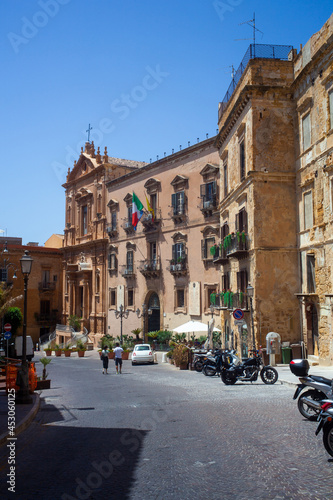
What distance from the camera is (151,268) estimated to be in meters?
39.3

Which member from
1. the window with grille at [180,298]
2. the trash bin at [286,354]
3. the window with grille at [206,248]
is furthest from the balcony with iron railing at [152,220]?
the trash bin at [286,354]

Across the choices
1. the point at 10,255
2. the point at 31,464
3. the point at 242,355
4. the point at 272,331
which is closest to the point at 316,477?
the point at 31,464

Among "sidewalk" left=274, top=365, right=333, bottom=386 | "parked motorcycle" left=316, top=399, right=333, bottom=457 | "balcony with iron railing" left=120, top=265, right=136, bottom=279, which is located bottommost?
"sidewalk" left=274, top=365, right=333, bottom=386

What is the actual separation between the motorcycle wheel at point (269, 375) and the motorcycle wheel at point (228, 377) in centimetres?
94

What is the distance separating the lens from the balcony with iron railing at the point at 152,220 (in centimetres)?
3941

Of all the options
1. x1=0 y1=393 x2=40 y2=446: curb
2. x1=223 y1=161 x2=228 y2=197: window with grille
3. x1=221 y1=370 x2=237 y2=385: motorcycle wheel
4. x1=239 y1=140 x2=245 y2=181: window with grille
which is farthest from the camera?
x1=223 y1=161 x2=228 y2=197: window with grille

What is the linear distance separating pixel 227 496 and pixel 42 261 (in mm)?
52847

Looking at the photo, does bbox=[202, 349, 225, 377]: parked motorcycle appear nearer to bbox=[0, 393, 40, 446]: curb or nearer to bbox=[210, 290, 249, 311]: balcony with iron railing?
bbox=[210, 290, 249, 311]: balcony with iron railing

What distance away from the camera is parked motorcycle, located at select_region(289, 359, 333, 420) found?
945 cm

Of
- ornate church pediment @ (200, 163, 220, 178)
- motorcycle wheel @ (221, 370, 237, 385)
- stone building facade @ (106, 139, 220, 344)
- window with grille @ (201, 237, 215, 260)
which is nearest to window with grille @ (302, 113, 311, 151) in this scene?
motorcycle wheel @ (221, 370, 237, 385)

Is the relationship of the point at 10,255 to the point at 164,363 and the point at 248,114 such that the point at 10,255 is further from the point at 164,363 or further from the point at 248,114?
the point at 248,114

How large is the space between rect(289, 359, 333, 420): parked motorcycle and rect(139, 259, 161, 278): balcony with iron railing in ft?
93.1

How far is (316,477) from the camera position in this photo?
21.3ft

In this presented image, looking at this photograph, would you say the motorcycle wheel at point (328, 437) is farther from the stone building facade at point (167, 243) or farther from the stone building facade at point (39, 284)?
the stone building facade at point (39, 284)
